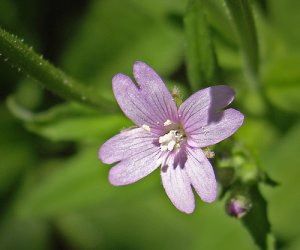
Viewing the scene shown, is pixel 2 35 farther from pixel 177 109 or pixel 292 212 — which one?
pixel 292 212

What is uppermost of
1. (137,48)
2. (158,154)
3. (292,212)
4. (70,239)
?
(158,154)

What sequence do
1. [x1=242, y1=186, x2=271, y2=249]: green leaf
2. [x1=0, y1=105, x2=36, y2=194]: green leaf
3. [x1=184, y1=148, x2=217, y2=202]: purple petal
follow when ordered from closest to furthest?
[x1=184, y1=148, x2=217, y2=202]: purple petal < [x1=242, y1=186, x2=271, y2=249]: green leaf < [x1=0, y1=105, x2=36, y2=194]: green leaf

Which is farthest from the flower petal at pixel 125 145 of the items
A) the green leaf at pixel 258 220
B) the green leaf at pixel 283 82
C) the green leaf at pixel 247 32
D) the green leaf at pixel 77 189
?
the green leaf at pixel 283 82

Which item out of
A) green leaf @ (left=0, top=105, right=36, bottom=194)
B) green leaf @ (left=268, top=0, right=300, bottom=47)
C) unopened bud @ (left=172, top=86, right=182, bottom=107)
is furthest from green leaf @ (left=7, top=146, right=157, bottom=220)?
green leaf @ (left=268, top=0, right=300, bottom=47)

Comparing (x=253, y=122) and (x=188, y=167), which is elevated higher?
(x=188, y=167)

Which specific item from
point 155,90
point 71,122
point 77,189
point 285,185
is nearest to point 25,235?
point 77,189

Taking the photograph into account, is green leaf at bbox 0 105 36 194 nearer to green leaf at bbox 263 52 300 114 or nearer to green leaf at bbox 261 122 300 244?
green leaf at bbox 261 122 300 244

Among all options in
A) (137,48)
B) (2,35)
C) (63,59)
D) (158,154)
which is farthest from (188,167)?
(63,59)

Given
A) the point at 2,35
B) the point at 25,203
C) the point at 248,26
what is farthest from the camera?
the point at 25,203
